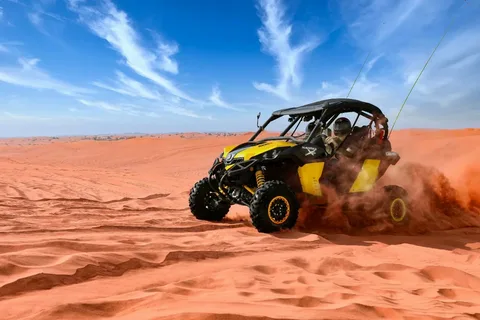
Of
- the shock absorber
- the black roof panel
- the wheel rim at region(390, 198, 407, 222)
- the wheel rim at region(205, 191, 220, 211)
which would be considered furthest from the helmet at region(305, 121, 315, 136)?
the wheel rim at region(205, 191, 220, 211)

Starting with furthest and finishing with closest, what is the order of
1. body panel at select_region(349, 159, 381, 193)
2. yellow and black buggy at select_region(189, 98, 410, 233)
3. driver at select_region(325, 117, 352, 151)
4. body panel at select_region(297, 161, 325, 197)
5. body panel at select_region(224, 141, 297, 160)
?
driver at select_region(325, 117, 352, 151) < body panel at select_region(349, 159, 381, 193) < body panel at select_region(297, 161, 325, 197) < body panel at select_region(224, 141, 297, 160) < yellow and black buggy at select_region(189, 98, 410, 233)

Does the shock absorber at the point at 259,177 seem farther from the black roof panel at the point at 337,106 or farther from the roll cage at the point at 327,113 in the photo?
the black roof panel at the point at 337,106

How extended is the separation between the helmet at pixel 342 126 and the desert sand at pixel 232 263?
4.62ft

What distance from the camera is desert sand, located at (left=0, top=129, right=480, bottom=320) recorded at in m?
2.95

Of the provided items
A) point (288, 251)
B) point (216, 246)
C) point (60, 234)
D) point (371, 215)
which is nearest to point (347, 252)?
point (288, 251)

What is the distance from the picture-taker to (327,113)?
22.5ft

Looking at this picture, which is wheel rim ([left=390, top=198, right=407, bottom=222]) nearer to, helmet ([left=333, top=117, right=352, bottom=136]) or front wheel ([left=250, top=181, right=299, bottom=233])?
helmet ([left=333, top=117, right=352, bottom=136])

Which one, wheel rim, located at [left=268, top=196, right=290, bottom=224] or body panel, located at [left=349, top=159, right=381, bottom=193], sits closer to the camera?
wheel rim, located at [left=268, top=196, right=290, bottom=224]

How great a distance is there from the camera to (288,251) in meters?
5.25

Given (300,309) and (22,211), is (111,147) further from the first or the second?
(300,309)

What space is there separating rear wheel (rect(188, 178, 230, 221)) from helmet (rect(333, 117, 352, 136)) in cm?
221

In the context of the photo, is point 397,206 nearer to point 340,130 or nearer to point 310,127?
point 340,130

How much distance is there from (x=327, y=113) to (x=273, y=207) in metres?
1.87

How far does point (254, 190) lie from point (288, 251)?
4.91ft
